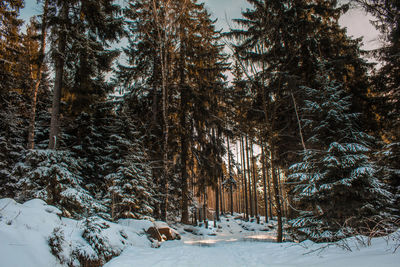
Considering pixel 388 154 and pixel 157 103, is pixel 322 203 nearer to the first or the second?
pixel 388 154

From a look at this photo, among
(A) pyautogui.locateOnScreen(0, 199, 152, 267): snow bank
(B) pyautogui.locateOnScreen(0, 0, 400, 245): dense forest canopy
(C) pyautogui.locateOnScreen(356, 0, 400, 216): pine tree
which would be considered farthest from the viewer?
(B) pyautogui.locateOnScreen(0, 0, 400, 245): dense forest canopy

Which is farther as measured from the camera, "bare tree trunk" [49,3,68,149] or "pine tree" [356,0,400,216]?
"bare tree trunk" [49,3,68,149]

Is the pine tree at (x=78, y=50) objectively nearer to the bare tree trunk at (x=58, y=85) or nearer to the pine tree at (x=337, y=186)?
the bare tree trunk at (x=58, y=85)

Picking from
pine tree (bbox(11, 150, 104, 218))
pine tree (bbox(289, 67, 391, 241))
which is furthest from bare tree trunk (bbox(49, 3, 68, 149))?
pine tree (bbox(289, 67, 391, 241))

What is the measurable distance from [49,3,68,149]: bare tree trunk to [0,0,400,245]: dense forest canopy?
56mm

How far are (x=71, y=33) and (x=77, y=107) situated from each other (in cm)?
322

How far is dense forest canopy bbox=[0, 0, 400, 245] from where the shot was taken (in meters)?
6.86

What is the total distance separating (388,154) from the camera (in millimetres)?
6562

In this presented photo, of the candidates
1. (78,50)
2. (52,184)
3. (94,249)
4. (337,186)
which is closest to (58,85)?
(78,50)

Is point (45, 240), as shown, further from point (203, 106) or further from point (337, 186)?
point (203, 106)

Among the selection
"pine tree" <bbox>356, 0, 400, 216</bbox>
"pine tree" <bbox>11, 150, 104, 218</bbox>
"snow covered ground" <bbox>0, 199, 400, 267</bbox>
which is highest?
"pine tree" <bbox>356, 0, 400, 216</bbox>

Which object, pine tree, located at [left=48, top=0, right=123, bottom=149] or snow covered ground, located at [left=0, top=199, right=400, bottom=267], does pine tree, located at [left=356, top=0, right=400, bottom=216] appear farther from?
pine tree, located at [left=48, top=0, right=123, bottom=149]

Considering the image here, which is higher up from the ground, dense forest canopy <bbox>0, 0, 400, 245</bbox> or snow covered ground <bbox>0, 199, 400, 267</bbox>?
dense forest canopy <bbox>0, 0, 400, 245</bbox>

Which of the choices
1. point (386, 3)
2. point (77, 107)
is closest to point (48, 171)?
point (77, 107)
